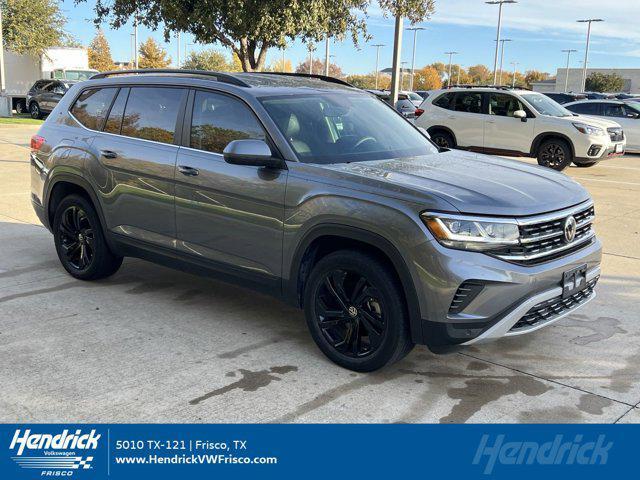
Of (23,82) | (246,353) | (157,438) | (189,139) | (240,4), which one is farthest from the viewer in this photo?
(23,82)

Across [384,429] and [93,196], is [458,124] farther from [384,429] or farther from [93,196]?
[384,429]

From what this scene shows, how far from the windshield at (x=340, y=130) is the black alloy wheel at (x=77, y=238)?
220 cm

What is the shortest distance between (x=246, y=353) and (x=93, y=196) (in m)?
2.12

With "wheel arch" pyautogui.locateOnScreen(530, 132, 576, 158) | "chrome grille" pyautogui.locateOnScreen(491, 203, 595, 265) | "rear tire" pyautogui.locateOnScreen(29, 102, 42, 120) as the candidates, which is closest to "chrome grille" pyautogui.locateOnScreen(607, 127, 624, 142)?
"wheel arch" pyautogui.locateOnScreen(530, 132, 576, 158)

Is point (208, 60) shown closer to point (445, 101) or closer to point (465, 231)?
point (445, 101)

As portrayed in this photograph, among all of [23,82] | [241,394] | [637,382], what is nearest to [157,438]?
[241,394]

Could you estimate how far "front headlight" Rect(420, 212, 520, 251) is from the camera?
3.63m

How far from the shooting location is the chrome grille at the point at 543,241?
3.72 meters

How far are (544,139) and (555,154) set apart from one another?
395 millimetres

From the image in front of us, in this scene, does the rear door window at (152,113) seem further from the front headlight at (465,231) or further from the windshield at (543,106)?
the windshield at (543,106)

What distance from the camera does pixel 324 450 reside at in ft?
10.8

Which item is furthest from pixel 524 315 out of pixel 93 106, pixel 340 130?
pixel 93 106

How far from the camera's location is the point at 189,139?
4918mm

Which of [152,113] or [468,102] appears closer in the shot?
[152,113]
